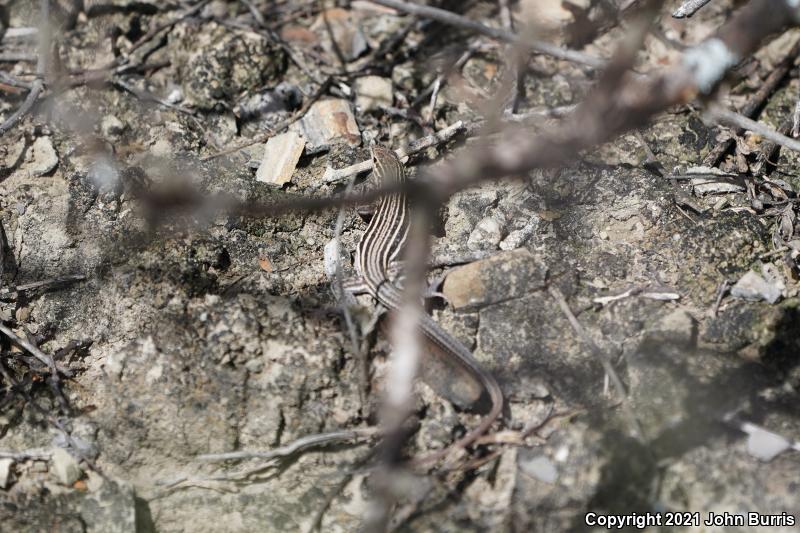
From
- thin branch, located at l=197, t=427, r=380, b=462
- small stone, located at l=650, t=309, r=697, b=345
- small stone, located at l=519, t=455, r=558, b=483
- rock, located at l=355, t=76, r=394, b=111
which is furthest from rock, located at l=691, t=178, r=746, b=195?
thin branch, located at l=197, t=427, r=380, b=462

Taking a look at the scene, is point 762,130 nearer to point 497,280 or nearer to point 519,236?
point 519,236

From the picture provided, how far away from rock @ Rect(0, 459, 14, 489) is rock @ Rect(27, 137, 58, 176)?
64.1 inches

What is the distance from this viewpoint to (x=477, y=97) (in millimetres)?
4152

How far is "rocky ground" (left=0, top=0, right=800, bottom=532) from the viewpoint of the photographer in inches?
108

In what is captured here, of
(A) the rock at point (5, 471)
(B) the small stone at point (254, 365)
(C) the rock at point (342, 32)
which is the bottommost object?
(A) the rock at point (5, 471)

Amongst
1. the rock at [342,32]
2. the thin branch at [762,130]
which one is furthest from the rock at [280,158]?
the thin branch at [762,130]

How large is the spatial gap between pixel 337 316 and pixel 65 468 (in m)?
1.30

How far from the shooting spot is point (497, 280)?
3211 mm

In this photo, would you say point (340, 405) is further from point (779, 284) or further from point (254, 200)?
point (779, 284)

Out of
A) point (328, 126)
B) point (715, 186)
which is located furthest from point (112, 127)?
point (715, 186)

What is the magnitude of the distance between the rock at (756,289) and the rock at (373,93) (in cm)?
221

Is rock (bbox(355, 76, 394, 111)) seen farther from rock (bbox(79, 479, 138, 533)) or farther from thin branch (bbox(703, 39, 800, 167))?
rock (bbox(79, 479, 138, 533))

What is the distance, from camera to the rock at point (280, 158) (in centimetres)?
380

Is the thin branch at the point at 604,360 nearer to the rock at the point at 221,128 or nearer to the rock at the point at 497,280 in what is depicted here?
the rock at the point at 497,280
